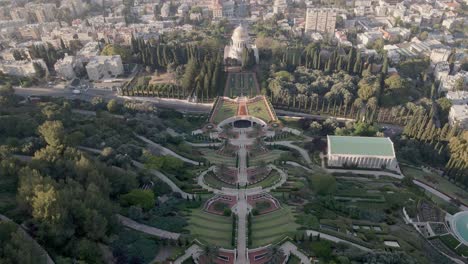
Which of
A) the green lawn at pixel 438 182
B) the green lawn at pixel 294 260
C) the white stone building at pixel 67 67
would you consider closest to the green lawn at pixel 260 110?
the green lawn at pixel 438 182

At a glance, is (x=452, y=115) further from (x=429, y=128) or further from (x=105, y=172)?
(x=105, y=172)

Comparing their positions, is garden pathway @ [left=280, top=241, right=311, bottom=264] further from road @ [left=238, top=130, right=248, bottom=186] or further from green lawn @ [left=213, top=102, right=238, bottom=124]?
green lawn @ [left=213, top=102, right=238, bottom=124]

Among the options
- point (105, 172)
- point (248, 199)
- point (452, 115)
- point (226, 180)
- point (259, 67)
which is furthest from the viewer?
point (259, 67)

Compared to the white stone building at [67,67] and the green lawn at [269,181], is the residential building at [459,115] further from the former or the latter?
the white stone building at [67,67]

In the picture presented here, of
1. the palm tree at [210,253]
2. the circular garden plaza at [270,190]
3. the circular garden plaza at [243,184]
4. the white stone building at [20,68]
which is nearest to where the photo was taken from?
the palm tree at [210,253]

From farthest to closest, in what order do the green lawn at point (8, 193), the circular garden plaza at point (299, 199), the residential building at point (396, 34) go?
1. the residential building at point (396, 34)
2. the circular garden plaza at point (299, 199)
3. the green lawn at point (8, 193)

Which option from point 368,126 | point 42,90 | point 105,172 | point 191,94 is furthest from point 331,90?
point 42,90

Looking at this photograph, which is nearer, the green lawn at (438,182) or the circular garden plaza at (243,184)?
the circular garden plaza at (243,184)

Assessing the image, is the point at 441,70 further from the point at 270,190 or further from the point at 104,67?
the point at 104,67
